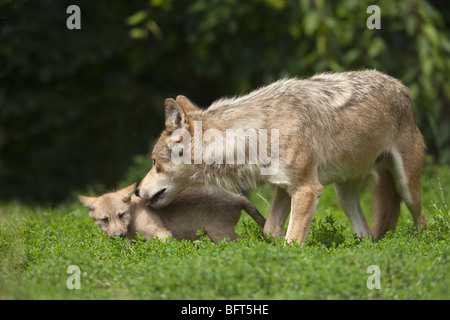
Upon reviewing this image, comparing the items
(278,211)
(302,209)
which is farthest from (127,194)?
(302,209)

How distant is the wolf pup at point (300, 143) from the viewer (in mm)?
6293

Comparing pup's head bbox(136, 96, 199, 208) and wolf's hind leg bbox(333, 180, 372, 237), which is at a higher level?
pup's head bbox(136, 96, 199, 208)

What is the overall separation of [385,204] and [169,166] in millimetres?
2502

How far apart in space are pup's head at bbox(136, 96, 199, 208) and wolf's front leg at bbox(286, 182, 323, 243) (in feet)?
3.40

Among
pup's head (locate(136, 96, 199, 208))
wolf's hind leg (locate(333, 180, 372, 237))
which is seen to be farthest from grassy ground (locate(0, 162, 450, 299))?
wolf's hind leg (locate(333, 180, 372, 237))

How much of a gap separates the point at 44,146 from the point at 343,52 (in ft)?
19.3

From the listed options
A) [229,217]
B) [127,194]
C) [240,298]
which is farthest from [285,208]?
[240,298]

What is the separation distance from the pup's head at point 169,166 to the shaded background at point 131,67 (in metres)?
3.95

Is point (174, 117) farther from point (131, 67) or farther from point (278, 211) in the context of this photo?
point (131, 67)

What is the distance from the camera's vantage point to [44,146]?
43.2 ft

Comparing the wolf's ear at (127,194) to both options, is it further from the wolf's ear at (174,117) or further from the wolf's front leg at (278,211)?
the wolf's front leg at (278,211)

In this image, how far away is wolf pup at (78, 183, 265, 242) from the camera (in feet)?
22.6

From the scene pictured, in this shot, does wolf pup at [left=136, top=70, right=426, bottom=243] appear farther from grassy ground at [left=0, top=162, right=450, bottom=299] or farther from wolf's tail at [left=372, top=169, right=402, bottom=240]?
grassy ground at [left=0, top=162, right=450, bottom=299]

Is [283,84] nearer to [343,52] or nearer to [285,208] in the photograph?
[285,208]
